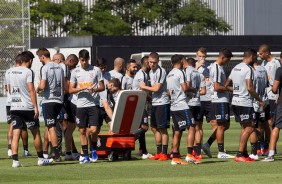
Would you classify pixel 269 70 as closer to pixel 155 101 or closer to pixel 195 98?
pixel 195 98

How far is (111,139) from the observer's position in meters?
22.5

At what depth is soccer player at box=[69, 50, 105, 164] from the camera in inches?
859

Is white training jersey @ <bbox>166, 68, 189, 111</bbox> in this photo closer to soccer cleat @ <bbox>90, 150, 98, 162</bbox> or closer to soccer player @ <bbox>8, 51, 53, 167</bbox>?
soccer cleat @ <bbox>90, 150, 98, 162</bbox>

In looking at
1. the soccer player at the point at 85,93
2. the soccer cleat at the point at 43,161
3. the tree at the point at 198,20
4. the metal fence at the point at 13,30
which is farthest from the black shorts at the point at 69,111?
the tree at the point at 198,20

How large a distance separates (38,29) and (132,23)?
242 inches

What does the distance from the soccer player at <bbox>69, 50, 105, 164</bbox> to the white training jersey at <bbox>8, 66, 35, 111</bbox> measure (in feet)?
3.70

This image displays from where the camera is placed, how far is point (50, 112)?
21.5 metres

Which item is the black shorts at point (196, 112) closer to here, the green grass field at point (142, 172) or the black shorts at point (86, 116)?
the green grass field at point (142, 172)

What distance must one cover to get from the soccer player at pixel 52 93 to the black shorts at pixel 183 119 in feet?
7.13

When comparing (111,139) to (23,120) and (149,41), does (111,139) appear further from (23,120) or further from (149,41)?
(149,41)

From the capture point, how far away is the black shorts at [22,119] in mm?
21000

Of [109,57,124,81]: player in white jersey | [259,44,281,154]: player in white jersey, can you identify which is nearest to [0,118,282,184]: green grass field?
[259,44,281,154]: player in white jersey

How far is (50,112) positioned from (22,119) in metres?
0.63

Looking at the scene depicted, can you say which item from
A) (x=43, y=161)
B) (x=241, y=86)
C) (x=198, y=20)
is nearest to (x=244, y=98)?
(x=241, y=86)
